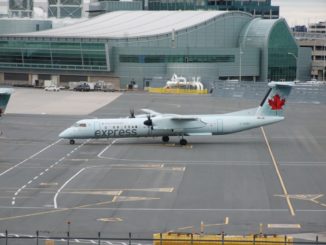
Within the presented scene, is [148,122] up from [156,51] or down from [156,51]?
up

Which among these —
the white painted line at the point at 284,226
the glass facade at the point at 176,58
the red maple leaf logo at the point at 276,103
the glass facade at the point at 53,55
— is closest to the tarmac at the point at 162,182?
the white painted line at the point at 284,226

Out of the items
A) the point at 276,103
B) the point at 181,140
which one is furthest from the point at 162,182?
the point at 276,103

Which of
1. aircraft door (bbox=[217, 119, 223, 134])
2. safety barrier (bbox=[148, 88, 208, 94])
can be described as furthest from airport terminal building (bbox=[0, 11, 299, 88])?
aircraft door (bbox=[217, 119, 223, 134])

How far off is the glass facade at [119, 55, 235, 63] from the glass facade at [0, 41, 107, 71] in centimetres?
545

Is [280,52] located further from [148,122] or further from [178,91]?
[148,122]

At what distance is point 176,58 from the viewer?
179500 millimetres

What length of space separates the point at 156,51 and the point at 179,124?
98776mm

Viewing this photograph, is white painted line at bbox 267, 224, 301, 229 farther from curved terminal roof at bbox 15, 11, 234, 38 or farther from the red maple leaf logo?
curved terminal roof at bbox 15, 11, 234, 38

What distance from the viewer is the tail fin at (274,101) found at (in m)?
80.8

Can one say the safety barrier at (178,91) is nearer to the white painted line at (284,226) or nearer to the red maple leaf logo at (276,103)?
the red maple leaf logo at (276,103)

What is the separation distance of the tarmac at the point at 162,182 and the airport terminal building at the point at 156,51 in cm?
7351

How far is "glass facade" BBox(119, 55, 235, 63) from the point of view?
17638 cm

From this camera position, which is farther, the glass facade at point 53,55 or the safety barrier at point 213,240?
the glass facade at point 53,55

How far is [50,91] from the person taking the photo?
159 m
